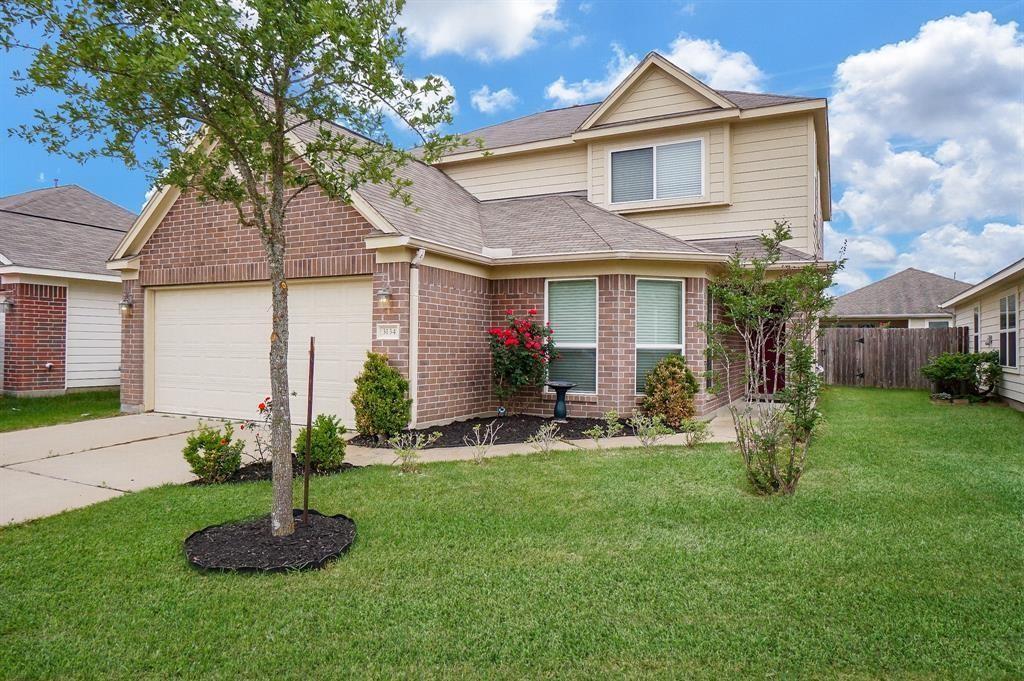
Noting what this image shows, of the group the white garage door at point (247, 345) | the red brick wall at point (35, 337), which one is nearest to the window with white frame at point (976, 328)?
the white garage door at point (247, 345)

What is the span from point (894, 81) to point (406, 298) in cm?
1225

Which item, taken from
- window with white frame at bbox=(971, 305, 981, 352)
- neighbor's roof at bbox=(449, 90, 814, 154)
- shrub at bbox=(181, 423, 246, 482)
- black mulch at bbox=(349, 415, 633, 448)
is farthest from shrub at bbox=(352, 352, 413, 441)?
window with white frame at bbox=(971, 305, 981, 352)

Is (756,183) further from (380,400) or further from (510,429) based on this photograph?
(380,400)

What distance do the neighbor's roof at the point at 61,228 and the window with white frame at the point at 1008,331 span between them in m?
20.8

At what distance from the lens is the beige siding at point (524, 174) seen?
13734mm

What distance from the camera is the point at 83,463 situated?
23.0 ft

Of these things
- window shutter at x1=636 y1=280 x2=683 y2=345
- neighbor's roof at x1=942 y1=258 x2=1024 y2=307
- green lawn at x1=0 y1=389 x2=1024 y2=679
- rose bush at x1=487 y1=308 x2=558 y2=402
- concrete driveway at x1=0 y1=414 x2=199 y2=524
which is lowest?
green lawn at x1=0 y1=389 x2=1024 y2=679

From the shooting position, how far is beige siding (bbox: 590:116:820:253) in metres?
11.6

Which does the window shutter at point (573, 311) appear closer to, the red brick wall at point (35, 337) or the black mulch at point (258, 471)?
the black mulch at point (258, 471)

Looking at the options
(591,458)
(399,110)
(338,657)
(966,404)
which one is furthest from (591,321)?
(966,404)

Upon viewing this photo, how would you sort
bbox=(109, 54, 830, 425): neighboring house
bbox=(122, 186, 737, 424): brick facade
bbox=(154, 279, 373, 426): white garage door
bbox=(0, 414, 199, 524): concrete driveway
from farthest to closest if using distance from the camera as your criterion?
bbox=(154, 279, 373, 426): white garage door
bbox=(109, 54, 830, 425): neighboring house
bbox=(122, 186, 737, 424): brick facade
bbox=(0, 414, 199, 524): concrete driveway

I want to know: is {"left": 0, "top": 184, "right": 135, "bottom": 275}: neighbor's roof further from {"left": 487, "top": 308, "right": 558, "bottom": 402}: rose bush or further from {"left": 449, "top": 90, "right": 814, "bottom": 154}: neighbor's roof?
{"left": 487, "top": 308, "right": 558, "bottom": 402}: rose bush

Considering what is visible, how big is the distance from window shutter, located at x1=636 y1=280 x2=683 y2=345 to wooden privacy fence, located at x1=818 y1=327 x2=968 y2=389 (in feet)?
35.1

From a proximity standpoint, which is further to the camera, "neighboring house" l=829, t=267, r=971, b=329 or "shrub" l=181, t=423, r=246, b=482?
"neighboring house" l=829, t=267, r=971, b=329
